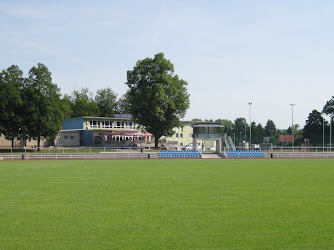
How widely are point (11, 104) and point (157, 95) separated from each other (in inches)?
912

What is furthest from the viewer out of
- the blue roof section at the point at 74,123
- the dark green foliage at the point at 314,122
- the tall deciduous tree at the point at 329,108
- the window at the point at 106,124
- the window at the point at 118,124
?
the tall deciduous tree at the point at 329,108

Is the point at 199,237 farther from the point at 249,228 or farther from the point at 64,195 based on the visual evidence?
the point at 64,195

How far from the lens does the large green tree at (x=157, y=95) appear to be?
65312 millimetres

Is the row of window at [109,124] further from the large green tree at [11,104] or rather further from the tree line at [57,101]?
the large green tree at [11,104]

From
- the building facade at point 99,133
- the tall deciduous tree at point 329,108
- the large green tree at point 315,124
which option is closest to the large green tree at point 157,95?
the building facade at point 99,133

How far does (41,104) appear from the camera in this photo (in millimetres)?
60031

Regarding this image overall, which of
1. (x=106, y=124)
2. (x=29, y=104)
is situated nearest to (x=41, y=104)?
(x=29, y=104)

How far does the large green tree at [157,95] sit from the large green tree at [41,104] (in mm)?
13529

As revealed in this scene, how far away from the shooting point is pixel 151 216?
1055 centimetres

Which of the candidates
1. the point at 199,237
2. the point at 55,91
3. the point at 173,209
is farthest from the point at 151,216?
the point at 55,91

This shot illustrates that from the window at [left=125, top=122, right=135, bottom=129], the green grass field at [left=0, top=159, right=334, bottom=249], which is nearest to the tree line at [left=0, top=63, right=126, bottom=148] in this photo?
the window at [left=125, top=122, right=135, bottom=129]

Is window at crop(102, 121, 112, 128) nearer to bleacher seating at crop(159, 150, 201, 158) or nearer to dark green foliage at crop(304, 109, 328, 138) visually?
bleacher seating at crop(159, 150, 201, 158)

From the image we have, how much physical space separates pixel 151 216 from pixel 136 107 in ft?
186

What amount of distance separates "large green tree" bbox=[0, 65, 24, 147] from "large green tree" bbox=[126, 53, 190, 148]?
741 inches
